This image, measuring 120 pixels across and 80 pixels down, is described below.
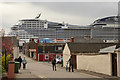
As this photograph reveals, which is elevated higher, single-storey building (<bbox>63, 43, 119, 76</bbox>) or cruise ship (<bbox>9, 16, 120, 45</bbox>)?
cruise ship (<bbox>9, 16, 120, 45</bbox>)

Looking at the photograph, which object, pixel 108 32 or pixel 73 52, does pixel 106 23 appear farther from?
pixel 73 52

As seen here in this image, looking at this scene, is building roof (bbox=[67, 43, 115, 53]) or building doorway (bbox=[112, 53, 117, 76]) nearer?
building doorway (bbox=[112, 53, 117, 76])

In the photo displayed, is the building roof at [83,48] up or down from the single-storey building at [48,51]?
up

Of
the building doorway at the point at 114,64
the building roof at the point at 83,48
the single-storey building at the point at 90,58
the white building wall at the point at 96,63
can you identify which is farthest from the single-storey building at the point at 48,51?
the building doorway at the point at 114,64

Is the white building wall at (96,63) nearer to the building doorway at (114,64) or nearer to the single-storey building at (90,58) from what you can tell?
the single-storey building at (90,58)

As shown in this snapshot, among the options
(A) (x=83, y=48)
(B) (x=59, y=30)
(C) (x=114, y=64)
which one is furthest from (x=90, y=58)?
(B) (x=59, y=30)

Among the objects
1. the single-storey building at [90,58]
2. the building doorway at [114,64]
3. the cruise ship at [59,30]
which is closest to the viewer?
the building doorway at [114,64]

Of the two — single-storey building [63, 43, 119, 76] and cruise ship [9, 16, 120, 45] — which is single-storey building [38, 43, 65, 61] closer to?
single-storey building [63, 43, 119, 76]

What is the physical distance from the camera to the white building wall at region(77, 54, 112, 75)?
18.7 m

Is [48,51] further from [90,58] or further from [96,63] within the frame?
[96,63]

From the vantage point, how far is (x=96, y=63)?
71.5 ft

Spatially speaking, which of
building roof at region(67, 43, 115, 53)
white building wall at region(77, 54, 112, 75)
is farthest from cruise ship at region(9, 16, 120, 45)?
white building wall at region(77, 54, 112, 75)

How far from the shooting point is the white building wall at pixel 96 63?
18.7 meters

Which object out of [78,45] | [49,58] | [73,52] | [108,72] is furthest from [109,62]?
[49,58]
